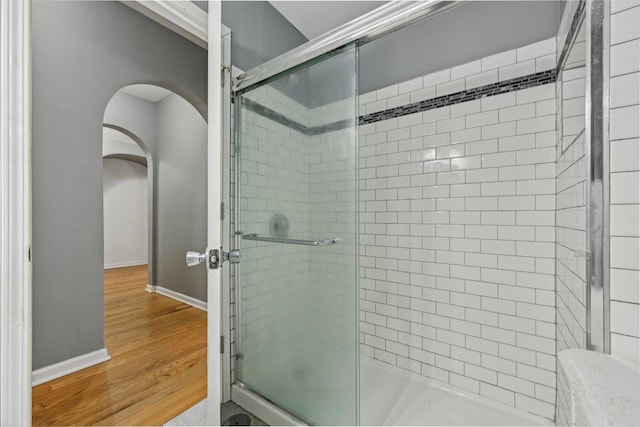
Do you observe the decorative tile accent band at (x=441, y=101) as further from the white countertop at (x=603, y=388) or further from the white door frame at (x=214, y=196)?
the white countertop at (x=603, y=388)

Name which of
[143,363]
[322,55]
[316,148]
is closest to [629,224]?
[316,148]

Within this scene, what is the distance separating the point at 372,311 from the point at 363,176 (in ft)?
3.27

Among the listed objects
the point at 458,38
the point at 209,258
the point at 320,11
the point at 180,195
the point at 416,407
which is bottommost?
the point at 416,407

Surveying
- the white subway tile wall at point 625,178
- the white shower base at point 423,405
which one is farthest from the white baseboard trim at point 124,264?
the white subway tile wall at point 625,178

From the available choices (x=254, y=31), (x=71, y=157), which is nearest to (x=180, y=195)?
(x=71, y=157)

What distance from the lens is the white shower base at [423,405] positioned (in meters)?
1.48

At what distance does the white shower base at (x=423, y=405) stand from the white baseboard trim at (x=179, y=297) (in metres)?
2.12

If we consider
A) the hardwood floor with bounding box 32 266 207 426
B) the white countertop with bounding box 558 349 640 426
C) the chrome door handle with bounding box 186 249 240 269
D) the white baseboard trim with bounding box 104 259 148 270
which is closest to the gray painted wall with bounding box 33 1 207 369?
the hardwood floor with bounding box 32 266 207 426

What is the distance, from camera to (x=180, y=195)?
3572 millimetres

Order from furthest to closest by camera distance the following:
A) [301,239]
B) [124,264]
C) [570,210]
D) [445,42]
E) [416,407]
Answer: [124,264], [445,42], [416,407], [301,239], [570,210]

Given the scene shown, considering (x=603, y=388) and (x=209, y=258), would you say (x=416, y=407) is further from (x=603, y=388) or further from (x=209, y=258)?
(x=209, y=258)

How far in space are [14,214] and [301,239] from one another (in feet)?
3.43

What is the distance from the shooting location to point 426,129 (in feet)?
6.03

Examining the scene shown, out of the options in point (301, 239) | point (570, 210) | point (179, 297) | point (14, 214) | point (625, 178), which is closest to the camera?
point (625, 178)
